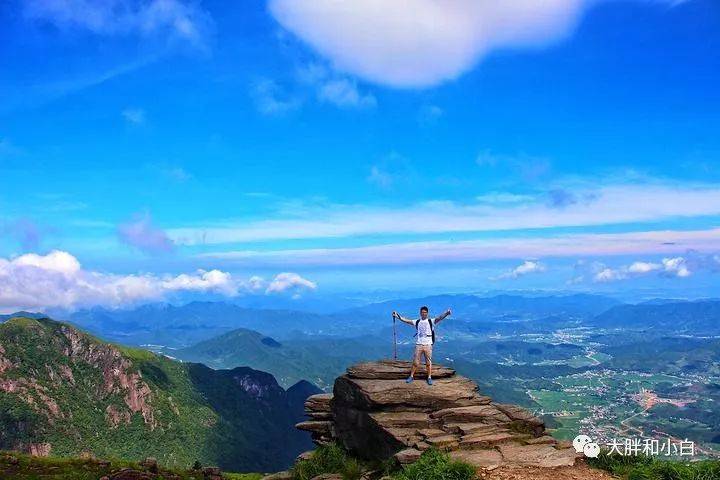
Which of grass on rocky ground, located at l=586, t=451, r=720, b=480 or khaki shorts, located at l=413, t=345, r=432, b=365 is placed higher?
khaki shorts, located at l=413, t=345, r=432, b=365

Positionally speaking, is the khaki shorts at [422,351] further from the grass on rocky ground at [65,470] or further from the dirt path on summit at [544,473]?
the grass on rocky ground at [65,470]

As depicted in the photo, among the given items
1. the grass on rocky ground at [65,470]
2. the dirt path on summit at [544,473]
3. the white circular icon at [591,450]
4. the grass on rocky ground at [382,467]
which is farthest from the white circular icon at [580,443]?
the grass on rocky ground at [65,470]

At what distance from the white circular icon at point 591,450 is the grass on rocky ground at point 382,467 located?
609cm

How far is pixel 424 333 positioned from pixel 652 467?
43.6 feet

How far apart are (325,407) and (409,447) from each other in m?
13.0

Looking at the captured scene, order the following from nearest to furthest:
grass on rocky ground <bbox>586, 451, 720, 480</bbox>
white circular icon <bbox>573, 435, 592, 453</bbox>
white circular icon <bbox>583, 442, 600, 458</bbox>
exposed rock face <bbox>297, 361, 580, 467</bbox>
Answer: grass on rocky ground <bbox>586, 451, 720, 480</bbox>, white circular icon <bbox>583, 442, 600, 458</bbox>, white circular icon <bbox>573, 435, 592, 453</bbox>, exposed rock face <bbox>297, 361, 580, 467</bbox>

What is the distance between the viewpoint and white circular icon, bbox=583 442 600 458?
24312 mm

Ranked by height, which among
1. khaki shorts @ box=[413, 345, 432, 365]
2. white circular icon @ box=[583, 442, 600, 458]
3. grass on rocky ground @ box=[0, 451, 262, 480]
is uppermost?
khaki shorts @ box=[413, 345, 432, 365]

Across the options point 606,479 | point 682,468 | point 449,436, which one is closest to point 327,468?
point 449,436

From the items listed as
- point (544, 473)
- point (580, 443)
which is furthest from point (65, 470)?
point (580, 443)

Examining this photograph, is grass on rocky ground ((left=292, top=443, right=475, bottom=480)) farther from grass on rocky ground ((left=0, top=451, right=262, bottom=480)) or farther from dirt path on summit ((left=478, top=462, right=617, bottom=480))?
grass on rocky ground ((left=0, top=451, right=262, bottom=480))

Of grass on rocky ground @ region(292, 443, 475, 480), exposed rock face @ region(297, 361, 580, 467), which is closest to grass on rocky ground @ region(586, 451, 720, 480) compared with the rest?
exposed rock face @ region(297, 361, 580, 467)

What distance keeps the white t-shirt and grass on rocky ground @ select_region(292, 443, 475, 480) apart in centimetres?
733

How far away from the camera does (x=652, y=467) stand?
22453 millimetres
